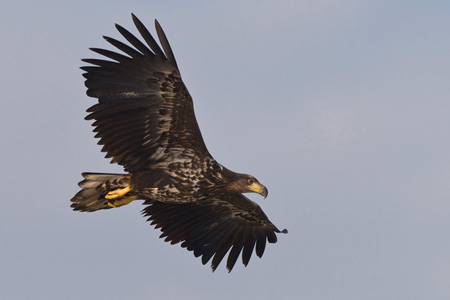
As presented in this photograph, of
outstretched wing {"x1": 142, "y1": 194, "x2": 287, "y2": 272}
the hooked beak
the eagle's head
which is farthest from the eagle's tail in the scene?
the hooked beak

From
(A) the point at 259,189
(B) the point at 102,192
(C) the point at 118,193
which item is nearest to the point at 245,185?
(A) the point at 259,189

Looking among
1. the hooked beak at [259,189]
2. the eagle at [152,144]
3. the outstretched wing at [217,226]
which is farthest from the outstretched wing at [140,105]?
the outstretched wing at [217,226]

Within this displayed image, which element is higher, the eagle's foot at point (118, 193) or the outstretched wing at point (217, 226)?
the outstretched wing at point (217, 226)

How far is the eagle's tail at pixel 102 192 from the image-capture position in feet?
53.9

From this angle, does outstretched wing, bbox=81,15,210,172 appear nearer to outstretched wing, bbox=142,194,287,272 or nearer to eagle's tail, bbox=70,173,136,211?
eagle's tail, bbox=70,173,136,211

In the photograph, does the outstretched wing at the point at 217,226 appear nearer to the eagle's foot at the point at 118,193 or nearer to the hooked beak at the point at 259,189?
the hooked beak at the point at 259,189

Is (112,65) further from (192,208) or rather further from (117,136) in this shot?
(192,208)

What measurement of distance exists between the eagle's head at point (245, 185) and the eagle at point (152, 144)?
0.02m

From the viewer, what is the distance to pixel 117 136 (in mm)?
16016

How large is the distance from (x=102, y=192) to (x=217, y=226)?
8.88 feet

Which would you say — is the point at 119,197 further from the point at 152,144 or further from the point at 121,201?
the point at 152,144

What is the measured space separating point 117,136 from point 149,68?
1.28 metres

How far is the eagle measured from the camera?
15.6 meters

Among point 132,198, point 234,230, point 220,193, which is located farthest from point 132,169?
point 234,230
